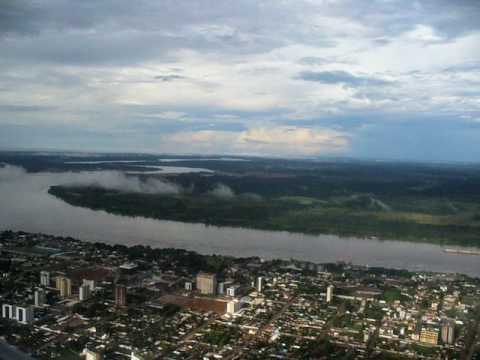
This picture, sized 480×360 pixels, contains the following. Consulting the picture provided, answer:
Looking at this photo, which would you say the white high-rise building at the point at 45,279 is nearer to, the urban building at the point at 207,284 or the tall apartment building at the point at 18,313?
the tall apartment building at the point at 18,313

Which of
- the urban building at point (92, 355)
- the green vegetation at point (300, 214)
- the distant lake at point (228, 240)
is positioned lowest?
the urban building at point (92, 355)

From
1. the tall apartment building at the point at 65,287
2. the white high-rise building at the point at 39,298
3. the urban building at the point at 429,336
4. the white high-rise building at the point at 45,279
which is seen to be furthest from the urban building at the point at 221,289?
the urban building at the point at 429,336

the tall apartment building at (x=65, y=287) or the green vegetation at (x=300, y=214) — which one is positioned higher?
the green vegetation at (x=300, y=214)

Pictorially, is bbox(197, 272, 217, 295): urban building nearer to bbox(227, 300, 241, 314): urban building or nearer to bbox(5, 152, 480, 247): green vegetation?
bbox(227, 300, 241, 314): urban building

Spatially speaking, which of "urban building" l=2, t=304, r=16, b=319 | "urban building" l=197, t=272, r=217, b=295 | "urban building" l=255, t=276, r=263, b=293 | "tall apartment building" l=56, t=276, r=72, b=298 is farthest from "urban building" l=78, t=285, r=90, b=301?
"urban building" l=255, t=276, r=263, b=293

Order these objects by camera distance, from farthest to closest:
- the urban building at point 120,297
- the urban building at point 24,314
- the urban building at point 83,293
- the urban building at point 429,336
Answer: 1. the urban building at point 83,293
2. the urban building at point 120,297
3. the urban building at point 24,314
4. the urban building at point 429,336

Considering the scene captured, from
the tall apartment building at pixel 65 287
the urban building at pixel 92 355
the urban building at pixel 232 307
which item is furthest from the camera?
the tall apartment building at pixel 65 287

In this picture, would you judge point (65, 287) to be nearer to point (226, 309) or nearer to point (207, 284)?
point (207, 284)
